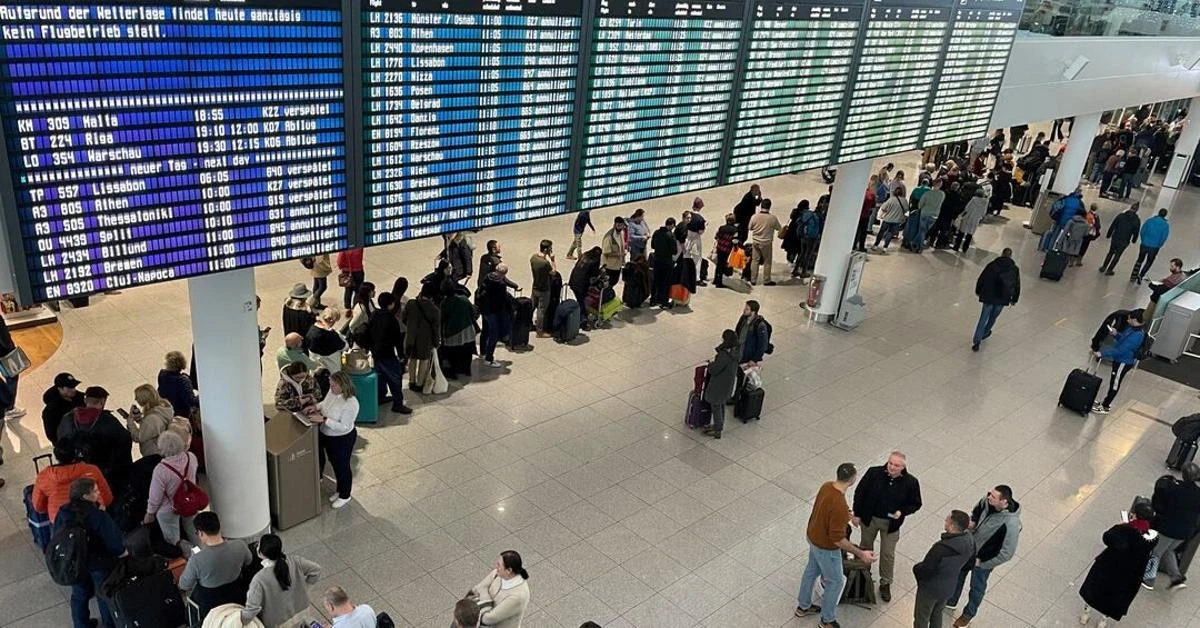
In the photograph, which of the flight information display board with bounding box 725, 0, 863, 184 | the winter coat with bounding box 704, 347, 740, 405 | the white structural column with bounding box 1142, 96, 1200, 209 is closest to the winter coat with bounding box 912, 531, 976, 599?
the winter coat with bounding box 704, 347, 740, 405

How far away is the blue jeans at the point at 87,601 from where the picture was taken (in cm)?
581

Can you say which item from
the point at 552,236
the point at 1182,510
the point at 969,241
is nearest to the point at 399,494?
the point at 1182,510

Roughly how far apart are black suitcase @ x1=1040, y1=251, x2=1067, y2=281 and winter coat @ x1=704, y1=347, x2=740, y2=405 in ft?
31.0

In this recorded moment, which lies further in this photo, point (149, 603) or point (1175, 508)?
point (1175, 508)

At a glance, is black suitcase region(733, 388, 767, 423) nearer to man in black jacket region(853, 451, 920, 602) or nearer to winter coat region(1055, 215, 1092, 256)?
man in black jacket region(853, 451, 920, 602)

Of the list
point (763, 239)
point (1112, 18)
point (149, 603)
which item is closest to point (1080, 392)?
point (763, 239)

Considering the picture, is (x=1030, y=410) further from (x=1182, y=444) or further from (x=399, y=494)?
(x=399, y=494)

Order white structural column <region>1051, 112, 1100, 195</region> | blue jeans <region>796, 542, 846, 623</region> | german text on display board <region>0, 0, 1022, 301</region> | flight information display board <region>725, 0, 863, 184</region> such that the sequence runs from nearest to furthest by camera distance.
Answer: german text on display board <region>0, 0, 1022, 301</region>
blue jeans <region>796, 542, 846, 623</region>
flight information display board <region>725, 0, 863, 184</region>
white structural column <region>1051, 112, 1100, 195</region>

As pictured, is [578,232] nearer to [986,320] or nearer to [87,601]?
[986,320]

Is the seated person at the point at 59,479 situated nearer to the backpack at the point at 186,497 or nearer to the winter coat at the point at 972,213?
the backpack at the point at 186,497

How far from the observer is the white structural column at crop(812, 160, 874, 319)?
40.0ft

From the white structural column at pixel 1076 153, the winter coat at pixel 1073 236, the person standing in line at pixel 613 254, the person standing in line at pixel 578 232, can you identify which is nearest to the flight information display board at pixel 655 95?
the person standing in line at pixel 613 254

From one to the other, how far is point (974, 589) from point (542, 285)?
6.24 m

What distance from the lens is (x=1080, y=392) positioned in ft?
35.3
